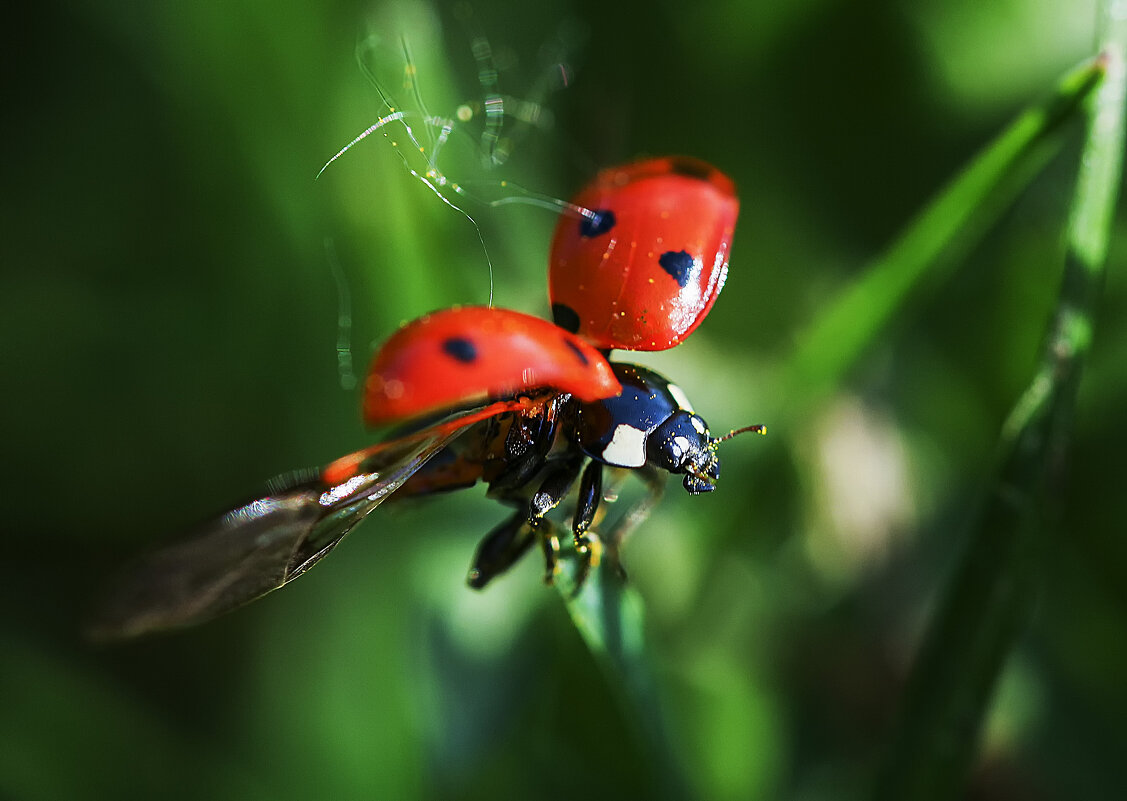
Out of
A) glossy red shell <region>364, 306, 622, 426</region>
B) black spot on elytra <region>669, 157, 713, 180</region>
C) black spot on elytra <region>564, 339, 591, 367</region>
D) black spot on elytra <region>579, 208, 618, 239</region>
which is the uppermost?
glossy red shell <region>364, 306, 622, 426</region>

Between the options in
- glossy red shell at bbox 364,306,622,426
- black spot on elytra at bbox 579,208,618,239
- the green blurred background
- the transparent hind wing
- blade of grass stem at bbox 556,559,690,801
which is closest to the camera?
glossy red shell at bbox 364,306,622,426

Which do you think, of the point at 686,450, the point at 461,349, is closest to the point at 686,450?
the point at 686,450

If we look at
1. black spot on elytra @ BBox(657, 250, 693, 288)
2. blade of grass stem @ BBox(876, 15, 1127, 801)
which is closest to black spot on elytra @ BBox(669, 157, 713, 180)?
black spot on elytra @ BBox(657, 250, 693, 288)

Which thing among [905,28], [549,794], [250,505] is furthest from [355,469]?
[905,28]

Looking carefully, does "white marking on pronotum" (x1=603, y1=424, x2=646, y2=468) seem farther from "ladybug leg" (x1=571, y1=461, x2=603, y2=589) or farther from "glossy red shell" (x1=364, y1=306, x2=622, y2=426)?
"glossy red shell" (x1=364, y1=306, x2=622, y2=426)

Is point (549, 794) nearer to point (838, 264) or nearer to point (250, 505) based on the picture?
point (250, 505)

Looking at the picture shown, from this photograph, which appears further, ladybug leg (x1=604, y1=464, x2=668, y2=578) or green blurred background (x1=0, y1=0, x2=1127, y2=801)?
green blurred background (x1=0, y1=0, x2=1127, y2=801)
